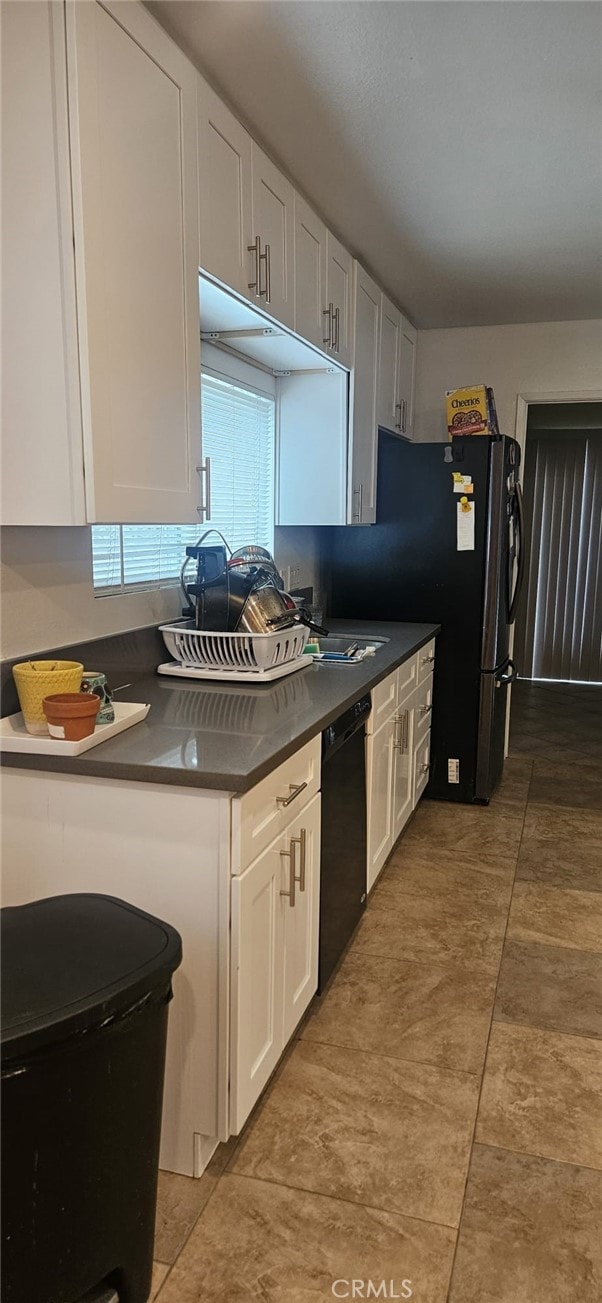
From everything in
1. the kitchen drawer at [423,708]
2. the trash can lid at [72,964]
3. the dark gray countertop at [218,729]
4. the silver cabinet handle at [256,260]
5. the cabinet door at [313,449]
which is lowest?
Answer: the kitchen drawer at [423,708]

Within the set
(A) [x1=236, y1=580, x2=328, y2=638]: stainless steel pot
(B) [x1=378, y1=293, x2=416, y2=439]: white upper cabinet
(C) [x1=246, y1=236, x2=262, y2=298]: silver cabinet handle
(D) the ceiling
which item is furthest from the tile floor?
(D) the ceiling

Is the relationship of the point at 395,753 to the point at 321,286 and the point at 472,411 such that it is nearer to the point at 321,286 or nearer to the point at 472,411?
the point at 321,286

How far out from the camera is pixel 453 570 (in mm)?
3850

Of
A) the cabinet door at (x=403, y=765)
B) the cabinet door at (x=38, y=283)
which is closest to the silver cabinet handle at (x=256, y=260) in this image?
the cabinet door at (x=38, y=283)

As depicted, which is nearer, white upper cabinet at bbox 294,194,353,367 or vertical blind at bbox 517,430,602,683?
white upper cabinet at bbox 294,194,353,367

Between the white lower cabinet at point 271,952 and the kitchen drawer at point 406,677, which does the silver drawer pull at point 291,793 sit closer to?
the white lower cabinet at point 271,952

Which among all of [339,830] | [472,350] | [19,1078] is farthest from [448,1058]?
[472,350]

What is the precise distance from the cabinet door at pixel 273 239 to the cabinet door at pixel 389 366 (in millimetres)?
1279

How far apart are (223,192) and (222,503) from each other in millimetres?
1072

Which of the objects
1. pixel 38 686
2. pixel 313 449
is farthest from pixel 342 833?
pixel 313 449

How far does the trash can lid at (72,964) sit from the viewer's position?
1.07 metres

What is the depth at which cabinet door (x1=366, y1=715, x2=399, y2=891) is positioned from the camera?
2.68 metres

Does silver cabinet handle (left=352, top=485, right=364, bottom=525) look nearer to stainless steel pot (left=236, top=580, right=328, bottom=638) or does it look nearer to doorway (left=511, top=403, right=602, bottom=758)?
stainless steel pot (left=236, top=580, right=328, bottom=638)

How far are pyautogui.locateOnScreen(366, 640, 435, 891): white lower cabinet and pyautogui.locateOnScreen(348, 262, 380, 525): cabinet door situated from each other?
0.71 m
